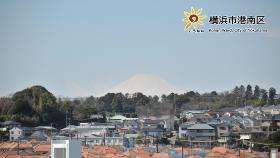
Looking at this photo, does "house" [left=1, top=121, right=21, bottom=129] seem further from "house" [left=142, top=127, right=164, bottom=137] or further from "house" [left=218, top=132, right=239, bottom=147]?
"house" [left=218, top=132, right=239, bottom=147]

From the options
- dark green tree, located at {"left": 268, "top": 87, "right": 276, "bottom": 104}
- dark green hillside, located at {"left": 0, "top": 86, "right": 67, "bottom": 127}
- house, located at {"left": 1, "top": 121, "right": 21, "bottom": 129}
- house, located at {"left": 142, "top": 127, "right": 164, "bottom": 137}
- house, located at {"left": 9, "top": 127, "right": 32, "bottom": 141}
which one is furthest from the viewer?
dark green tree, located at {"left": 268, "top": 87, "right": 276, "bottom": 104}

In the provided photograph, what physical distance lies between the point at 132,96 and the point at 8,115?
1556cm

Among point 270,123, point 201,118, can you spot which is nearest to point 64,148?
point 270,123

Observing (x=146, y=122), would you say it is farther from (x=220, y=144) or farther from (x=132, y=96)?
(x=132, y=96)

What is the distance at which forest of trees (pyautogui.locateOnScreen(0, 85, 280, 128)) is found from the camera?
129 feet

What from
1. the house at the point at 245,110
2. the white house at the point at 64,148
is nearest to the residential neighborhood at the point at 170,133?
the house at the point at 245,110

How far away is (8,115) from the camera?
38031mm

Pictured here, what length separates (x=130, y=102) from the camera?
51.2 metres

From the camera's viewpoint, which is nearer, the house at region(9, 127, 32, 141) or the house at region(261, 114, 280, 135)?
the house at region(9, 127, 32, 141)

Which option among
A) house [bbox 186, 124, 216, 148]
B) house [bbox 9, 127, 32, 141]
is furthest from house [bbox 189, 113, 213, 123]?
house [bbox 9, 127, 32, 141]

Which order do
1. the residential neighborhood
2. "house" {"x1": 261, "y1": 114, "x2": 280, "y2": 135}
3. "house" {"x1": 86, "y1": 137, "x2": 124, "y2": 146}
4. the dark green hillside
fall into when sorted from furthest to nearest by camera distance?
the dark green hillside < "house" {"x1": 261, "y1": 114, "x2": 280, "y2": 135} < "house" {"x1": 86, "y1": 137, "x2": 124, "y2": 146} < the residential neighborhood

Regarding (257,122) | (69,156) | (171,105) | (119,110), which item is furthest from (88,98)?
(69,156)

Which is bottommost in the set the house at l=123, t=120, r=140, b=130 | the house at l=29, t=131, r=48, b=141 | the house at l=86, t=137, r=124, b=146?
the house at l=86, t=137, r=124, b=146

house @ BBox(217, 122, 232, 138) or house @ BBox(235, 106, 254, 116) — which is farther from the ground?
house @ BBox(235, 106, 254, 116)
